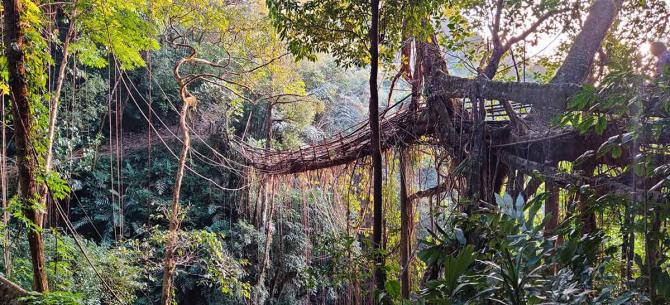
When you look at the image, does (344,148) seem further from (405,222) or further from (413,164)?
(405,222)

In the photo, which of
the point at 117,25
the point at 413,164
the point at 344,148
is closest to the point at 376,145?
the point at 413,164

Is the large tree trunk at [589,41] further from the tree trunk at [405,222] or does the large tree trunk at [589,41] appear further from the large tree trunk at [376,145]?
the large tree trunk at [376,145]

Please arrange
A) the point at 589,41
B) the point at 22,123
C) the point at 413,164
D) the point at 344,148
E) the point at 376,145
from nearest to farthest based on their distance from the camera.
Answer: the point at 376,145 → the point at 22,123 → the point at 589,41 → the point at 413,164 → the point at 344,148

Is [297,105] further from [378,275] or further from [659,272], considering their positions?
[659,272]

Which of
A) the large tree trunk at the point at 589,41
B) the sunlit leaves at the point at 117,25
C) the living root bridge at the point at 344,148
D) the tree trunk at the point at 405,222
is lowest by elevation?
the tree trunk at the point at 405,222

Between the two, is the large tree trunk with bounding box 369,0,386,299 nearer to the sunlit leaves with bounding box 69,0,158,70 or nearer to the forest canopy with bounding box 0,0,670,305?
the forest canopy with bounding box 0,0,670,305

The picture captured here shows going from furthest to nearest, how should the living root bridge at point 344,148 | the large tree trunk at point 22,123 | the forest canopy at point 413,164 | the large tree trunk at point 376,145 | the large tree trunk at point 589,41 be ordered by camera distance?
1. the living root bridge at point 344,148
2. the large tree trunk at point 589,41
3. the large tree trunk at point 22,123
4. the large tree trunk at point 376,145
5. the forest canopy at point 413,164

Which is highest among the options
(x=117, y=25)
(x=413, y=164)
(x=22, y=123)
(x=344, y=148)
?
(x=117, y=25)

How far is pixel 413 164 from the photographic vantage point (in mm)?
3541

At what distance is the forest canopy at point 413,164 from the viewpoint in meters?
1.29

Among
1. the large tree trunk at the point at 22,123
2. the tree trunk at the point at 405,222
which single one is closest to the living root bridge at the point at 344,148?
the tree trunk at the point at 405,222

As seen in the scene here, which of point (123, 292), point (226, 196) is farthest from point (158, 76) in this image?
point (123, 292)

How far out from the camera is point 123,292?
4.40 m

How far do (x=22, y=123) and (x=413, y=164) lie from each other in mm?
2448
